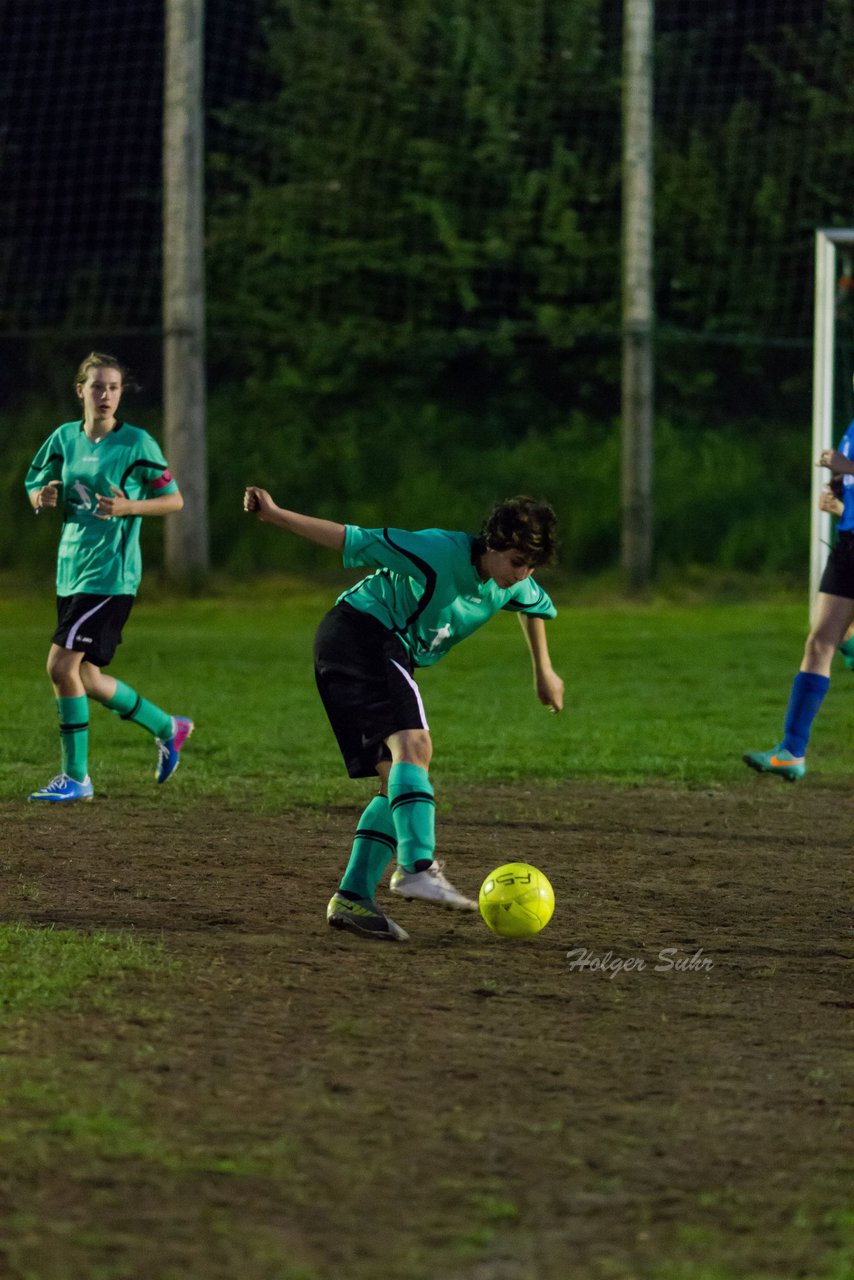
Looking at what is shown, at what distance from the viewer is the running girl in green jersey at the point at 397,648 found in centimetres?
547

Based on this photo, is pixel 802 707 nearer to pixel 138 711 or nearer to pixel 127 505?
pixel 138 711

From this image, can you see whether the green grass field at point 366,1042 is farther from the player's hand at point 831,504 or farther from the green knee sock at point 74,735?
the player's hand at point 831,504

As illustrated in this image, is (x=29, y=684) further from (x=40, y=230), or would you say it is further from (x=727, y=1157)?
(x=40, y=230)

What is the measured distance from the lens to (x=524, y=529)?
546 centimetres

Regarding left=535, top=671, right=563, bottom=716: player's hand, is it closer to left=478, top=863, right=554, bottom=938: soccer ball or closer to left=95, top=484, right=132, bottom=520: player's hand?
left=478, top=863, right=554, bottom=938: soccer ball

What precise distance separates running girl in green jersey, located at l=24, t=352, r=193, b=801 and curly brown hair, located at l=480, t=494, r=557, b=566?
277 cm

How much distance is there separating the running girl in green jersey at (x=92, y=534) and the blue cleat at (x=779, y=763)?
8.98ft

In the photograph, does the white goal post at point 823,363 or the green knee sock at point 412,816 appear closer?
the green knee sock at point 412,816

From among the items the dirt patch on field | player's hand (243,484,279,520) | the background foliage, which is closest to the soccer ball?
the dirt patch on field

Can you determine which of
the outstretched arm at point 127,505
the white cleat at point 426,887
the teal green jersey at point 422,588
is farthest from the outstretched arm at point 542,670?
the outstretched arm at point 127,505

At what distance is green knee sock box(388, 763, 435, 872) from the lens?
5.46 metres

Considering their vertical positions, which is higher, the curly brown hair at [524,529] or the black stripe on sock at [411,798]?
the curly brown hair at [524,529]

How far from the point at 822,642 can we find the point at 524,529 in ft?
11.2

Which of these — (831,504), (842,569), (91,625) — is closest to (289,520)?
(91,625)
